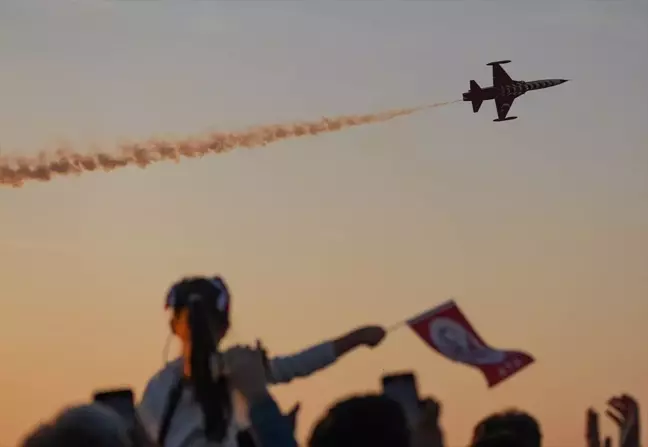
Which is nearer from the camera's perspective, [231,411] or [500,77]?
[231,411]

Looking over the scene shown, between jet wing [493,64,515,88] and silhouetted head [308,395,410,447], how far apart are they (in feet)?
10.1

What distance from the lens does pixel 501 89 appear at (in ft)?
14.6

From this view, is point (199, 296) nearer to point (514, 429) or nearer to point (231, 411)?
point (231, 411)

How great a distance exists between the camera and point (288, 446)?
2229 millimetres

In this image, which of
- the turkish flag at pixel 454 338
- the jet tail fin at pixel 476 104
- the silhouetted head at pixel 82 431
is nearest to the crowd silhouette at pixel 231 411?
the silhouetted head at pixel 82 431

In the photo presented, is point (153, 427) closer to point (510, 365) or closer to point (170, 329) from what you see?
point (170, 329)

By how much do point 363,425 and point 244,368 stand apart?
181 cm

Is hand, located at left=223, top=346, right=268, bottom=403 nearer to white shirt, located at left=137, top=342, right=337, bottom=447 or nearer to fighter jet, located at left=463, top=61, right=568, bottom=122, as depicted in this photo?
→ white shirt, located at left=137, top=342, right=337, bottom=447

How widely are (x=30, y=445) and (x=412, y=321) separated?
2542 millimetres

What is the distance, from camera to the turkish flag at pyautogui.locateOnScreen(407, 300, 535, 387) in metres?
3.78

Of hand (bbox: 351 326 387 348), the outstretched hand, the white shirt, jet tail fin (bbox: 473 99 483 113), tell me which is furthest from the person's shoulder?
jet tail fin (bbox: 473 99 483 113)

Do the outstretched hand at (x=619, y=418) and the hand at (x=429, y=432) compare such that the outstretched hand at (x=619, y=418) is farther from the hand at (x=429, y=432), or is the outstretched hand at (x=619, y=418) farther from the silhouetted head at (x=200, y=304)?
the silhouetted head at (x=200, y=304)

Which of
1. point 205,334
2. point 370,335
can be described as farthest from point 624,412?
point 205,334

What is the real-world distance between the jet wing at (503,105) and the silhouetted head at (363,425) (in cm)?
302
